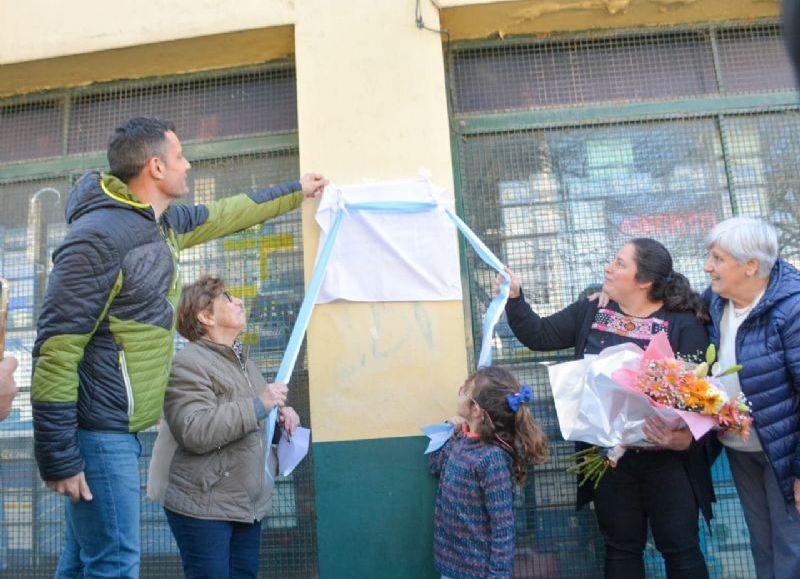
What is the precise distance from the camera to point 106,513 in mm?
2330

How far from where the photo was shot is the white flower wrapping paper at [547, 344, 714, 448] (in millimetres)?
2900

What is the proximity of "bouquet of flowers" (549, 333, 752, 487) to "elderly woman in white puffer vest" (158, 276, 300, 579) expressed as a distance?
49.3 inches

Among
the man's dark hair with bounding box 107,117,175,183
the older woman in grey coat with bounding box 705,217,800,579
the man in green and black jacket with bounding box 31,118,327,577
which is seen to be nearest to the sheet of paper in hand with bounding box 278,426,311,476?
the man in green and black jacket with bounding box 31,118,327,577

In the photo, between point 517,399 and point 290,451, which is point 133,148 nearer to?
point 290,451

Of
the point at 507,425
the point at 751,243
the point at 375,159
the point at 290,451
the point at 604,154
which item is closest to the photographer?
the point at 751,243

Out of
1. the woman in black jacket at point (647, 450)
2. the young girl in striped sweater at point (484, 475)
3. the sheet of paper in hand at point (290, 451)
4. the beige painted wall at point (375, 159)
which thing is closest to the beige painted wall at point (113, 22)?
the beige painted wall at point (375, 159)

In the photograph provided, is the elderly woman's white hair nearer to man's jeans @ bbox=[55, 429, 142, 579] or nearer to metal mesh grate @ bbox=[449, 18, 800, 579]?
metal mesh grate @ bbox=[449, 18, 800, 579]

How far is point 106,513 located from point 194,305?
3.06 feet

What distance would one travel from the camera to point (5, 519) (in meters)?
4.09

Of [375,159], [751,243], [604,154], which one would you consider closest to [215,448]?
[375,159]

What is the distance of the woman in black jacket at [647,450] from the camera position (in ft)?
9.84

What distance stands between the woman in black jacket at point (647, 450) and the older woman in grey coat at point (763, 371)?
164 millimetres

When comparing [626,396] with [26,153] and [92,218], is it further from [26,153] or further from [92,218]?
[26,153]

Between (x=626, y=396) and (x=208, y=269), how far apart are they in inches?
96.4
